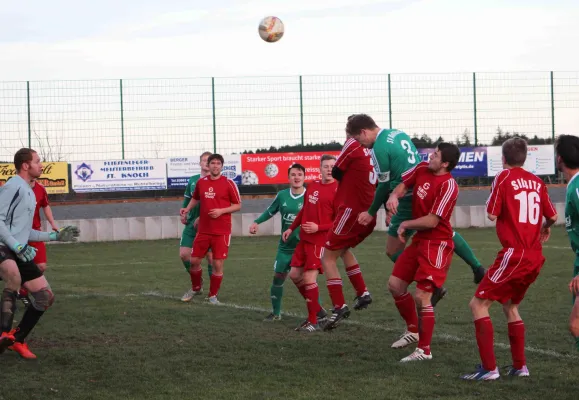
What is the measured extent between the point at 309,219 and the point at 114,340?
2.61 metres

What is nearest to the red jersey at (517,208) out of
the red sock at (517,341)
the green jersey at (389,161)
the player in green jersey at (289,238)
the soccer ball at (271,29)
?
the red sock at (517,341)

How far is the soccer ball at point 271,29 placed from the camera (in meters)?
19.1

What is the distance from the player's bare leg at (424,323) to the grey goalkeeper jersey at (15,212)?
3672mm

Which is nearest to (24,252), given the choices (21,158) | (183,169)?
(21,158)

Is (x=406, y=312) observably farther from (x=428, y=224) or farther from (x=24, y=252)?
(x=24, y=252)

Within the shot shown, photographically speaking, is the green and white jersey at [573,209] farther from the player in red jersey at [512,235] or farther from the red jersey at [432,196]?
the red jersey at [432,196]

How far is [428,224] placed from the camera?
23.1ft

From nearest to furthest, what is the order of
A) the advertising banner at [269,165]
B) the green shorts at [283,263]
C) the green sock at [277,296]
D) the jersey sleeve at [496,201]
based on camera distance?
the jersey sleeve at [496,201] → the green sock at [277,296] → the green shorts at [283,263] → the advertising banner at [269,165]

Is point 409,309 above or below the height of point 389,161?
below

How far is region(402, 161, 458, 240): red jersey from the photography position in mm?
7070

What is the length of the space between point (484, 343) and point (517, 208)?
109 centimetres

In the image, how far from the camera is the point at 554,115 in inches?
1171

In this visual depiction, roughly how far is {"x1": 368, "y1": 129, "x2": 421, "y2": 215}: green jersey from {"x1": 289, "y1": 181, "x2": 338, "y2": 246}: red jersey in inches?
68.6

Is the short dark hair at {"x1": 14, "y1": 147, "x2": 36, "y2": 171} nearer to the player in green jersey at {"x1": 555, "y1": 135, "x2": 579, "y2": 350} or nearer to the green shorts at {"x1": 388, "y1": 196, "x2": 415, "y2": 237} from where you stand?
the green shorts at {"x1": 388, "y1": 196, "x2": 415, "y2": 237}
